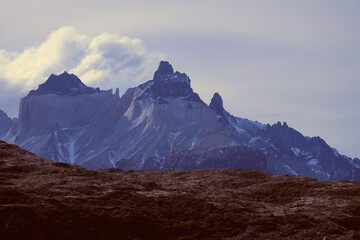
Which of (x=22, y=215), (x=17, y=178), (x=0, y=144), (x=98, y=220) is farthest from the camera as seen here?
(x=0, y=144)

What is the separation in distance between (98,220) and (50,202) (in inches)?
250

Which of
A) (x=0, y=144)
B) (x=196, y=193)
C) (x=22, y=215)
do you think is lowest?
(x=22, y=215)

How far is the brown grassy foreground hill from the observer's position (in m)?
57.2

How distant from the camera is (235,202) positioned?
7131cm

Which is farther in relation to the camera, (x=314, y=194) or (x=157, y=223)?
(x=314, y=194)

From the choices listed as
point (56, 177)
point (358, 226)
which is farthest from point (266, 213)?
point (56, 177)

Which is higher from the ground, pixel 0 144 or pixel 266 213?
pixel 0 144

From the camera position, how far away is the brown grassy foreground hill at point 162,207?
2250 inches

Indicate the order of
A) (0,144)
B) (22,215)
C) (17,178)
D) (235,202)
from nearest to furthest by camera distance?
(22,215) < (235,202) < (17,178) < (0,144)

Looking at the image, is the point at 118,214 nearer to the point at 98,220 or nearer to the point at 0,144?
the point at 98,220

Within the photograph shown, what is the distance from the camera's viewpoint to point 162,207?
6531cm

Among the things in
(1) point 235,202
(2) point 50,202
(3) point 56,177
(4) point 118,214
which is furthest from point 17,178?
(1) point 235,202

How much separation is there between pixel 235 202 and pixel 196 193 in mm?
6131

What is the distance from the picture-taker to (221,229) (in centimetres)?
6012
